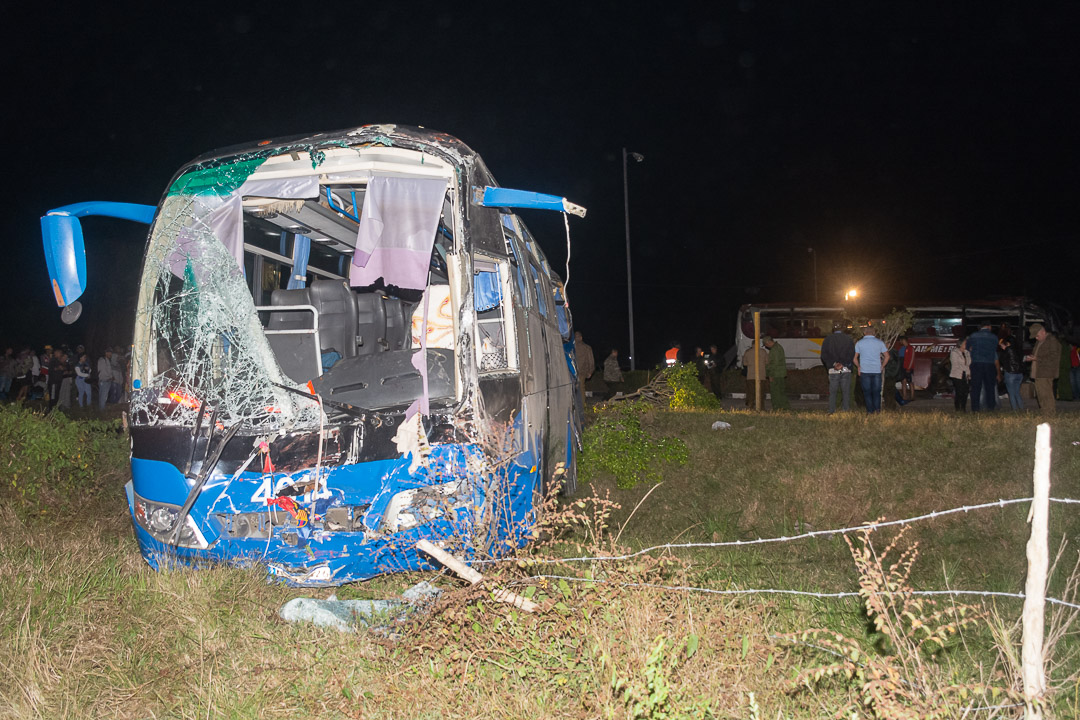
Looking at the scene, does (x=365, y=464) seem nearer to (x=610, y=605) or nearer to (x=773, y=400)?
(x=610, y=605)

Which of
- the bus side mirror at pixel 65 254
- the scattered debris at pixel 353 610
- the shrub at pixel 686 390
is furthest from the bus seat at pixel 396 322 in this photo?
the shrub at pixel 686 390

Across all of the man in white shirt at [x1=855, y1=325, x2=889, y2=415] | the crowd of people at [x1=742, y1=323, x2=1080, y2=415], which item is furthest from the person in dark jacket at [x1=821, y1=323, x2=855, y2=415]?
the man in white shirt at [x1=855, y1=325, x2=889, y2=415]

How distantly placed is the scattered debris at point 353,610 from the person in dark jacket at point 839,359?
34.8 feet

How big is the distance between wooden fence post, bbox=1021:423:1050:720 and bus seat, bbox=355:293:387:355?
5107 mm

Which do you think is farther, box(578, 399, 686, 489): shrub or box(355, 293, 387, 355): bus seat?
box(578, 399, 686, 489): shrub

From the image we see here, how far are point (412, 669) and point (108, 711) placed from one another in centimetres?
141

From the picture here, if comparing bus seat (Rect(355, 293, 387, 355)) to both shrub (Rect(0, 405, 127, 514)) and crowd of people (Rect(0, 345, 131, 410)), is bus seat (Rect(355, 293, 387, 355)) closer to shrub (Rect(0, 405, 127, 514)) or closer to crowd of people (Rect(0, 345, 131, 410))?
shrub (Rect(0, 405, 127, 514))

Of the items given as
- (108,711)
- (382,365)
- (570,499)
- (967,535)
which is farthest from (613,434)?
(108,711)

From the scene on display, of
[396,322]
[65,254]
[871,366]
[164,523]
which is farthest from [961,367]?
[65,254]

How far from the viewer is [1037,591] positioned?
286cm

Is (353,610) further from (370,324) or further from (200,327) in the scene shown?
(370,324)

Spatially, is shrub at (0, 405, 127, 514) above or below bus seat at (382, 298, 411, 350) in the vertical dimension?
below

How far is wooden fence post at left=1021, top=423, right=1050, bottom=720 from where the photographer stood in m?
2.82

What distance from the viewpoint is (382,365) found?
5.23 m
